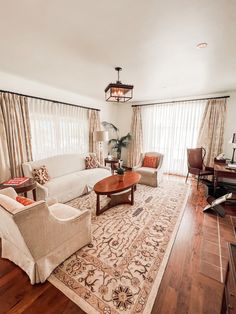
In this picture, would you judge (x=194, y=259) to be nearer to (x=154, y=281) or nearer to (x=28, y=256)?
(x=154, y=281)

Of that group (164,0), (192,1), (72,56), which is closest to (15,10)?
(72,56)

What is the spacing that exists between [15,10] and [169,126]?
15.6ft

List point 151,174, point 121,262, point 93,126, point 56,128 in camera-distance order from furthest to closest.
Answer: point 93,126 → point 56,128 → point 151,174 → point 121,262

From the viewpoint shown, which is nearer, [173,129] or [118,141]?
[173,129]

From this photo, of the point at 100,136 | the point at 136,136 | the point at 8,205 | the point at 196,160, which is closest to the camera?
the point at 8,205

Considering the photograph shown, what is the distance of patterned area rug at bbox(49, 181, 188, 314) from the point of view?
1367 mm

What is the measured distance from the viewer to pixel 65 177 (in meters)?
3.47

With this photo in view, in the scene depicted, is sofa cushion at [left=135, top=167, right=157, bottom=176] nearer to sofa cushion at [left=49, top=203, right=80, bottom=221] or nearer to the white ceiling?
the white ceiling

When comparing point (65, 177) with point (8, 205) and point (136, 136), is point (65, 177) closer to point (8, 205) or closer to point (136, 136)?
point (8, 205)

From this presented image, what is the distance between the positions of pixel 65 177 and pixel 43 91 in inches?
89.6

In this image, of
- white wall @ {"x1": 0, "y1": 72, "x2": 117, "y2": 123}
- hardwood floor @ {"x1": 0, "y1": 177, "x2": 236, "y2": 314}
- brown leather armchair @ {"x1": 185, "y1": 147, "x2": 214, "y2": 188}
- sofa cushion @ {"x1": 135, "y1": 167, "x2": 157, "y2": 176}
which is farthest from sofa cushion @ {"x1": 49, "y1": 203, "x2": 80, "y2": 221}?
brown leather armchair @ {"x1": 185, "y1": 147, "x2": 214, "y2": 188}

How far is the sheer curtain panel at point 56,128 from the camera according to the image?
3.71 m

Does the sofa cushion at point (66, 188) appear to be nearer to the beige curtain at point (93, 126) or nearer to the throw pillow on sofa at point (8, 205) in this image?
the throw pillow on sofa at point (8, 205)

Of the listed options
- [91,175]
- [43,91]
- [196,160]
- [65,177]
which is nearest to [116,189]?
[91,175]
